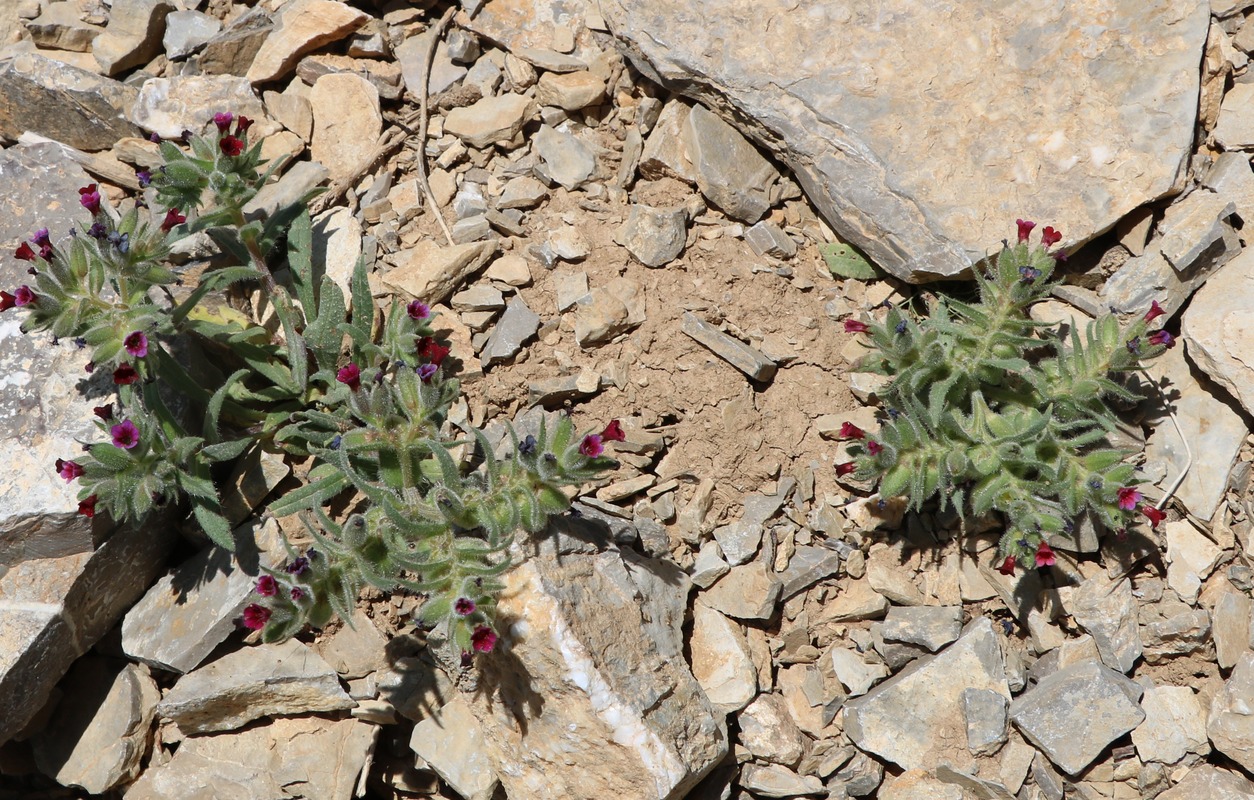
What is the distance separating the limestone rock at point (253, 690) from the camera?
17.4ft

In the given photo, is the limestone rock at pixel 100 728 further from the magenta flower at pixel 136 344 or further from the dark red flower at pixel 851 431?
the dark red flower at pixel 851 431

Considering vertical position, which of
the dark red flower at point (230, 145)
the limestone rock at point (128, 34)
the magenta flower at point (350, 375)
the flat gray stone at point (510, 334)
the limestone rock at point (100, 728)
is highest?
the dark red flower at point (230, 145)

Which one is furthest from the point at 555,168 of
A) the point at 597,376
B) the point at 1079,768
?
the point at 1079,768

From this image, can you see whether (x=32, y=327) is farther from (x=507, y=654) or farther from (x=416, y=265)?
(x=507, y=654)

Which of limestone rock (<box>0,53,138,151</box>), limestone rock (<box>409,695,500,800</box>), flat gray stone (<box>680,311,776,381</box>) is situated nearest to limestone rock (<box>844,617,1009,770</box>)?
flat gray stone (<box>680,311,776,381</box>)

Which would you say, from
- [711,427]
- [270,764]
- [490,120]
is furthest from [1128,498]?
[270,764]

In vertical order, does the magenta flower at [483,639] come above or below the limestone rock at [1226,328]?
below

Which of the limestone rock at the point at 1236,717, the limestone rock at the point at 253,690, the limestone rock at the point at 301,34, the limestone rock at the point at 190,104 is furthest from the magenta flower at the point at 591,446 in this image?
the limestone rock at the point at 301,34

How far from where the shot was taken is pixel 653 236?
6117mm

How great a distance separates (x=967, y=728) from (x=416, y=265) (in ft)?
13.6

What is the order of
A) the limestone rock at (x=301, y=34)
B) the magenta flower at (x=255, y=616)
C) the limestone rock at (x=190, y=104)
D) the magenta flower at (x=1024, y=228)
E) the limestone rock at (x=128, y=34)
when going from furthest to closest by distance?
1. the limestone rock at (x=128, y=34)
2. the limestone rock at (x=301, y=34)
3. the limestone rock at (x=190, y=104)
4. the magenta flower at (x=1024, y=228)
5. the magenta flower at (x=255, y=616)

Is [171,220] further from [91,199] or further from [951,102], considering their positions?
[951,102]

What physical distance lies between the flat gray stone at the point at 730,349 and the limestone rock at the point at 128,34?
4343 millimetres

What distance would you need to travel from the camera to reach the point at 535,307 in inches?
238
